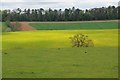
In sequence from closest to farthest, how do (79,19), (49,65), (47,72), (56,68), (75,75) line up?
(75,75)
(47,72)
(56,68)
(49,65)
(79,19)

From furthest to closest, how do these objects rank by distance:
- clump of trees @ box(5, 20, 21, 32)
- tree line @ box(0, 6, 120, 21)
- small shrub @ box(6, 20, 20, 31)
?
tree line @ box(0, 6, 120, 21), small shrub @ box(6, 20, 20, 31), clump of trees @ box(5, 20, 21, 32)

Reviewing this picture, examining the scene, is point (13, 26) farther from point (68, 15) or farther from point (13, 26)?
point (68, 15)

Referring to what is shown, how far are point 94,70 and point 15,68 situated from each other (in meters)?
2.37

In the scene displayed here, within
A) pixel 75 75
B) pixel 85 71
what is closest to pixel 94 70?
pixel 85 71

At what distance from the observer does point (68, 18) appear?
82.4 meters

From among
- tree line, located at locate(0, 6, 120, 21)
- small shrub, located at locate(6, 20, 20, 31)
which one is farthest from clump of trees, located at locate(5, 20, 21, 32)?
tree line, located at locate(0, 6, 120, 21)

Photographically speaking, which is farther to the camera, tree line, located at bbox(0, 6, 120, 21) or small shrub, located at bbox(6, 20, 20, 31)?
tree line, located at bbox(0, 6, 120, 21)

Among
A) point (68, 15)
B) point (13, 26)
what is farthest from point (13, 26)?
point (68, 15)

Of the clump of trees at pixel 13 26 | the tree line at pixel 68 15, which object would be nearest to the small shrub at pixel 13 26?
the clump of trees at pixel 13 26

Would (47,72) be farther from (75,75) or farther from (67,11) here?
(67,11)

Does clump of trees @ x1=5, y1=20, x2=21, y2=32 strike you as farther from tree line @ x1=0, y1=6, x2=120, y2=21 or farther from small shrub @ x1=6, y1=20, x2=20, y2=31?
tree line @ x1=0, y1=6, x2=120, y2=21

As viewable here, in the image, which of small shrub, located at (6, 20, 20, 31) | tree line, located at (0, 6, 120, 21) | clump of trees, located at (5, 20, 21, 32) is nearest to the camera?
clump of trees, located at (5, 20, 21, 32)

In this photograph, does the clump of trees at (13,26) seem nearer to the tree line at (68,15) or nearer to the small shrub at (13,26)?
the small shrub at (13,26)

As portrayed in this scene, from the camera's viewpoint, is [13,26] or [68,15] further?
[68,15]
